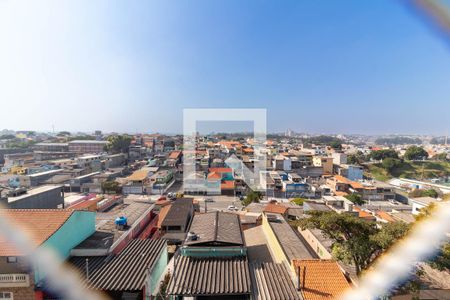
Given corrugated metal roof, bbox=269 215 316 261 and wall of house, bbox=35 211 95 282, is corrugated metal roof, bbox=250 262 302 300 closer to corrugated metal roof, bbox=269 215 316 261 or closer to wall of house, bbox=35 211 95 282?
corrugated metal roof, bbox=269 215 316 261

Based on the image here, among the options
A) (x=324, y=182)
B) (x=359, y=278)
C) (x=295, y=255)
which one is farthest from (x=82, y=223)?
(x=324, y=182)

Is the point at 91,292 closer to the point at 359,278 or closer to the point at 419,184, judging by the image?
the point at 359,278

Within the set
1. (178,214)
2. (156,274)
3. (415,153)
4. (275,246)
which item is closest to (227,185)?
(178,214)

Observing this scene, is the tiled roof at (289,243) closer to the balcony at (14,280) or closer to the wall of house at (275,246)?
the wall of house at (275,246)

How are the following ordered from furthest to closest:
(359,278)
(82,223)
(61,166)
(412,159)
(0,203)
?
(412,159) → (61,166) → (0,203) → (82,223) → (359,278)

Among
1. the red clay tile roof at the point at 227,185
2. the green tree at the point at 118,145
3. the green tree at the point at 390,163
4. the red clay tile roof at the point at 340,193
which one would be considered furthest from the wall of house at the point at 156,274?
the green tree at the point at 390,163

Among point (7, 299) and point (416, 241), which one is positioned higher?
point (416, 241)
